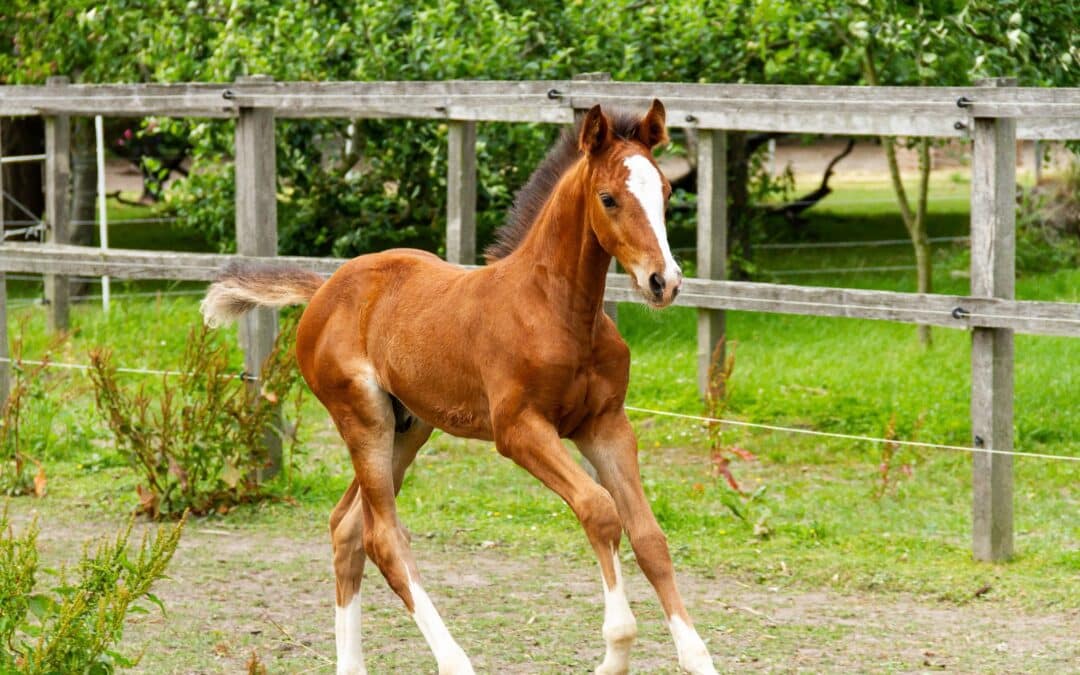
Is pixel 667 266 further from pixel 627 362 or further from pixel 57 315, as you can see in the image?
pixel 57 315

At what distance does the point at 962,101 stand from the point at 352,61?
629 cm

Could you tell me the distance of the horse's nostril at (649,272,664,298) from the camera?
4395 millimetres

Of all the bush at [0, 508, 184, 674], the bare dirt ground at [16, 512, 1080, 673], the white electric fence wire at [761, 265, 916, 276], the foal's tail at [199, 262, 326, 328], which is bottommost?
the bare dirt ground at [16, 512, 1080, 673]

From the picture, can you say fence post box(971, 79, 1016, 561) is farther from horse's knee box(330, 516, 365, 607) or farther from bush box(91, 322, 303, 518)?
bush box(91, 322, 303, 518)

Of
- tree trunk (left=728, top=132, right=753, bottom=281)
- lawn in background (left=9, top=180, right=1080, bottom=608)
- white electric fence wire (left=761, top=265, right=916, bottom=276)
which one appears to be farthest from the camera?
white electric fence wire (left=761, top=265, right=916, bottom=276)

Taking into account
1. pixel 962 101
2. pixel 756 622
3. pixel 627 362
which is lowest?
pixel 756 622

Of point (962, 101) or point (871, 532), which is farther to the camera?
point (871, 532)

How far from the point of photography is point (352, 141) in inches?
508

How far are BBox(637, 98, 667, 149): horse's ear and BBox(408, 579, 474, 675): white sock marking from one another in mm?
1679

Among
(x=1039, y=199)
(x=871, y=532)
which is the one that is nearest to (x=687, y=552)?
(x=871, y=532)

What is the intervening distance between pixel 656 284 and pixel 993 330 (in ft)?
9.41

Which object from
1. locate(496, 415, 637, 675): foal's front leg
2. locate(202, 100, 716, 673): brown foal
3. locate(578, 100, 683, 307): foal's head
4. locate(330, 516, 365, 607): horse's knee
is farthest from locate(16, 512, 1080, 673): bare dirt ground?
locate(578, 100, 683, 307): foal's head

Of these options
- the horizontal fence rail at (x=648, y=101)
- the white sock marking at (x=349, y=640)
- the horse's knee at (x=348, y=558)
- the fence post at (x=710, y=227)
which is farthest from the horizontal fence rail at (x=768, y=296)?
the white sock marking at (x=349, y=640)

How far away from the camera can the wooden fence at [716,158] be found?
6.76 m
